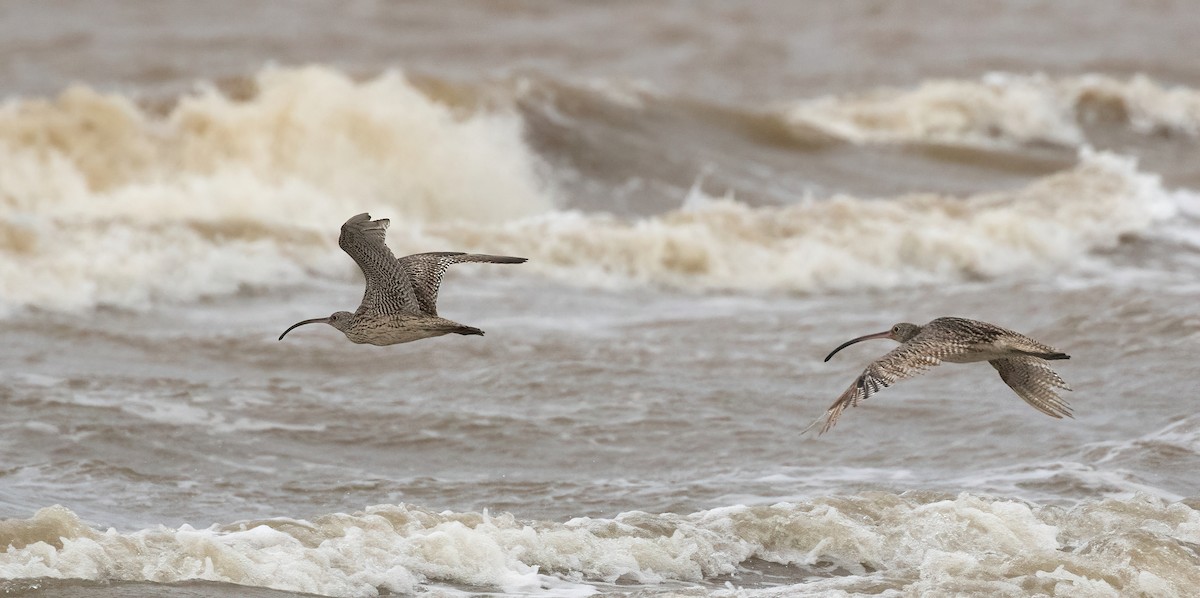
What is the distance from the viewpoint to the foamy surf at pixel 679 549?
6637 millimetres

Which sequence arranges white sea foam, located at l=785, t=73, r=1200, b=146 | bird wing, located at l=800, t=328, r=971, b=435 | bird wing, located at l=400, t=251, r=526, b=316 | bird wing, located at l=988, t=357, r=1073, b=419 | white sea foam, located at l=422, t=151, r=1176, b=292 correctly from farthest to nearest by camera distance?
white sea foam, located at l=785, t=73, r=1200, b=146
white sea foam, located at l=422, t=151, r=1176, b=292
bird wing, located at l=988, t=357, r=1073, b=419
bird wing, located at l=400, t=251, r=526, b=316
bird wing, located at l=800, t=328, r=971, b=435

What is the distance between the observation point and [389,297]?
748 cm

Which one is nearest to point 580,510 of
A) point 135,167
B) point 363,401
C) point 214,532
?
point 214,532

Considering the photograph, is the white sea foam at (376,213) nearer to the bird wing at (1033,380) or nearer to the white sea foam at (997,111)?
the white sea foam at (997,111)

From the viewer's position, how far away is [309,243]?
14.3 m

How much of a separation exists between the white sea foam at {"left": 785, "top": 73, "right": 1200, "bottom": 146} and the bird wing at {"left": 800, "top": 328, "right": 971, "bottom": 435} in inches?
600

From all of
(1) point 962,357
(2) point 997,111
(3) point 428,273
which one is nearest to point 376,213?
(3) point 428,273

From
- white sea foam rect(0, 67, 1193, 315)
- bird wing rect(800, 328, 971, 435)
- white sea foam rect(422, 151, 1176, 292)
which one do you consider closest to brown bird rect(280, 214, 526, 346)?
bird wing rect(800, 328, 971, 435)

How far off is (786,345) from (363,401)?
2954mm

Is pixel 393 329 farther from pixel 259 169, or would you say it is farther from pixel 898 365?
pixel 259 169

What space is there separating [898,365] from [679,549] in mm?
1120

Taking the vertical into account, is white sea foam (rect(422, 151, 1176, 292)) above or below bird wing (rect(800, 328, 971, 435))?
above

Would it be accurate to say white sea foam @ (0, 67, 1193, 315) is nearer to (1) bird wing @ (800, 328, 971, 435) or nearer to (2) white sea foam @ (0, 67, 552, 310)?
(2) white sea foam @ (0, 67, 552, 310)

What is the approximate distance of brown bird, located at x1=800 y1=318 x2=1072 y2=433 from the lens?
6.59m
